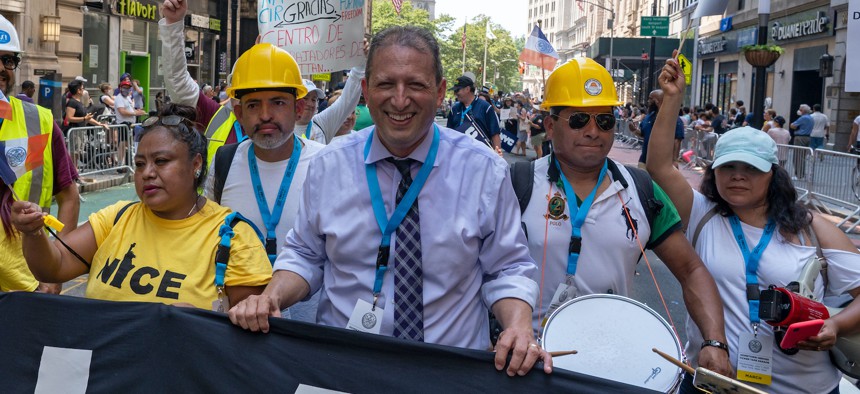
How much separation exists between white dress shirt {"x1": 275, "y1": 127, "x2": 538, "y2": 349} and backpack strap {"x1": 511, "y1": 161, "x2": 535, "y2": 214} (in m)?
0.62

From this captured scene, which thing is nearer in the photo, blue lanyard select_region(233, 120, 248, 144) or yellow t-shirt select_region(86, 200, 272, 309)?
yellow t-shirt select_region(86, 200, 272, 309)

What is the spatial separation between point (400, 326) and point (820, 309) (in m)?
1.62

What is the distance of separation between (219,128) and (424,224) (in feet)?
8.89

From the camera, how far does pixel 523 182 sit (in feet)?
12.1

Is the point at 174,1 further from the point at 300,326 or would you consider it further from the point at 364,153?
the point at 300,326

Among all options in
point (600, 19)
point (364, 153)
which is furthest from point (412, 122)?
point (600, 19)

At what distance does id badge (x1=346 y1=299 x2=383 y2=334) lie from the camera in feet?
9.70

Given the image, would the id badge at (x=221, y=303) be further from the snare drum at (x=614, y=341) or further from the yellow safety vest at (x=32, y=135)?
the yellow safety vest at (x=32, y=135)

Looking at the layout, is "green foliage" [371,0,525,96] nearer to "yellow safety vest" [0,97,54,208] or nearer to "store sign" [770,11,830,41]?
"store sign" [770,11,830,41]

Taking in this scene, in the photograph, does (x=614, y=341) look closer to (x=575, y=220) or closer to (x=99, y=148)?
(x=575, y=220)

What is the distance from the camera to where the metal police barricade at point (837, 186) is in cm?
1439

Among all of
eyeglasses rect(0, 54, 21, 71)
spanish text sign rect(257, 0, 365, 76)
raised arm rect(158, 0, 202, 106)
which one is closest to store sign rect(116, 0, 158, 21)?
spanish text sign rect(257, 0, 365, 76)

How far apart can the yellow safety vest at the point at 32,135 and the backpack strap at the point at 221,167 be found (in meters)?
0.74

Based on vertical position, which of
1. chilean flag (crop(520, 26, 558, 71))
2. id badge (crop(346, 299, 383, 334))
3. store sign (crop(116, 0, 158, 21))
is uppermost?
store sign (crop(116, 0, 158, 21))
